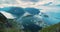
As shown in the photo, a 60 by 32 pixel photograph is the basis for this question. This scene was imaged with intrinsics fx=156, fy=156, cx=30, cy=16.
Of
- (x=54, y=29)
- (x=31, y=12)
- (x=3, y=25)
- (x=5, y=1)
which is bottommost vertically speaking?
(x=54, y=29)

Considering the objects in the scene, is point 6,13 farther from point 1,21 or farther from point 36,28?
point 36,28

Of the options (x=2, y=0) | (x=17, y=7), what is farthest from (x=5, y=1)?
(x=17, y=7)

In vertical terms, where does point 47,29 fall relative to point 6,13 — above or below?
below

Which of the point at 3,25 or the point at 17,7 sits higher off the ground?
the point at 17,7

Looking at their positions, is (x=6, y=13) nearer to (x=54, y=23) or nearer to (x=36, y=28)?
(x=36, y=28)

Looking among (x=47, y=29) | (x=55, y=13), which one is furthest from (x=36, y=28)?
(x=55, y=13)

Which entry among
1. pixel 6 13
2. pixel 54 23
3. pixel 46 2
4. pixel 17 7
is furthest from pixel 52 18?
pixel 6 13

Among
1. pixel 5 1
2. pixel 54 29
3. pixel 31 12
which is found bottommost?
pixel 54 29
